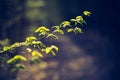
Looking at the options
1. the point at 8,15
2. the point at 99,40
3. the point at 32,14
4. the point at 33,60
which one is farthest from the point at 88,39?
the point at 33,60

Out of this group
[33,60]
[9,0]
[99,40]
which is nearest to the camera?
[33,60]

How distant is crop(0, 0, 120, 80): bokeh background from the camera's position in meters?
6.09

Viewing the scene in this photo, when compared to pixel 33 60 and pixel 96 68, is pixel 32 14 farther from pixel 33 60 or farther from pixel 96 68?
pixel 33 60

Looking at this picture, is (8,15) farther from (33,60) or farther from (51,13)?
(33,60)

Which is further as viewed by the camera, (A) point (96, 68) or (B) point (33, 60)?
(A) point (96, 68)

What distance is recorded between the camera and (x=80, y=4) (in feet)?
20.5

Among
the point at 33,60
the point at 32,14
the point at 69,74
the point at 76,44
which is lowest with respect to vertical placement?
the point at 33,60

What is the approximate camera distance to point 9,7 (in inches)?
238

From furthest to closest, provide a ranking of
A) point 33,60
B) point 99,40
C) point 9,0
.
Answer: point 99,40, point 9,0, point 33,60

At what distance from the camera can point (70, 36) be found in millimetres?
6258

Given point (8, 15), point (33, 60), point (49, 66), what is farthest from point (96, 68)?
point (33, 60)

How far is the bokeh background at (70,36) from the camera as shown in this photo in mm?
6094

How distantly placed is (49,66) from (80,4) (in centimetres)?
133

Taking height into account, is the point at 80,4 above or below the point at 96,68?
above
